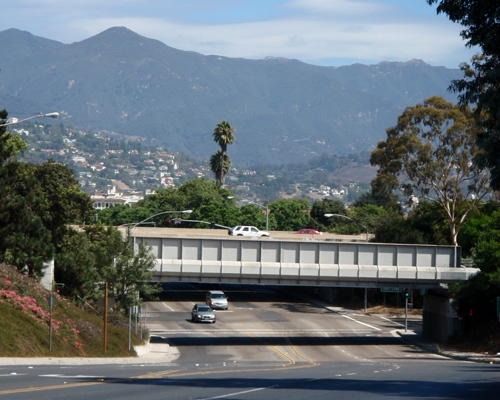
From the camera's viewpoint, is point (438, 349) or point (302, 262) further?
point (302, 262)

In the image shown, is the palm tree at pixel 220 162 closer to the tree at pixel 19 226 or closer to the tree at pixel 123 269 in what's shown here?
the tree at pixel 123 269

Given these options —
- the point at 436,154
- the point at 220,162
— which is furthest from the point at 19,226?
the point at 220,162

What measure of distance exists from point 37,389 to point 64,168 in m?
33.1

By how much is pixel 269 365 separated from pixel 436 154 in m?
32.5

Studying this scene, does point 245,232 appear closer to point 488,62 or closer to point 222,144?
point 222,144

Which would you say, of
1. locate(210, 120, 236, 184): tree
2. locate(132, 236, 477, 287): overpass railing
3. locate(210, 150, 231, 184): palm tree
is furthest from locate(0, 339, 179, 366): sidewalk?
locate(210, 150, 231, 184): palm tree

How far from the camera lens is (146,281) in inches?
1641

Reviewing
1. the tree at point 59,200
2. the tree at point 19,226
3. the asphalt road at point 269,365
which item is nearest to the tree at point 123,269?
the tree at point 59,200

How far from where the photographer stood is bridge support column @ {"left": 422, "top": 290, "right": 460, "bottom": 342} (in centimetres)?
4950

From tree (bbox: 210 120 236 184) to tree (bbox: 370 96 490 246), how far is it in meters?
65.1

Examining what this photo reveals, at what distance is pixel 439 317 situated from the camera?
51125 millimetres

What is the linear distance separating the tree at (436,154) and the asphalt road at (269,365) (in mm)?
14222

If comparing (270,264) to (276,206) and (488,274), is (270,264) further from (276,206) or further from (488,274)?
(276,206)

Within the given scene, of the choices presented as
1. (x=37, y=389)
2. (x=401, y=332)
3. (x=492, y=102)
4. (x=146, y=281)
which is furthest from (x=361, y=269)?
(x=37, y=389)
